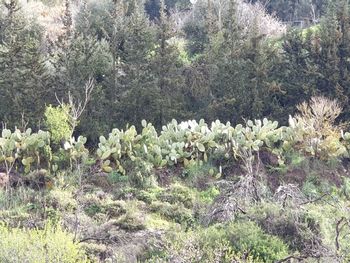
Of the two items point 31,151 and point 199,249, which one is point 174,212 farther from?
point 31,151

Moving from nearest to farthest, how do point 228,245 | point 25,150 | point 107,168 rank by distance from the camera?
point 228,245 → point 107,168 → point 25,150

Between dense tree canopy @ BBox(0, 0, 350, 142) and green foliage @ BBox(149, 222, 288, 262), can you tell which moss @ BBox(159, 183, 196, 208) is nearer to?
green foliage @ BBox(149, 222, 288, 262)

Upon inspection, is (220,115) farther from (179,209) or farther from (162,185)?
(179,209)

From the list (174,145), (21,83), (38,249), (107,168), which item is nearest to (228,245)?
(38,249)

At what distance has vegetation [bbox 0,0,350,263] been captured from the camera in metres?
7.70

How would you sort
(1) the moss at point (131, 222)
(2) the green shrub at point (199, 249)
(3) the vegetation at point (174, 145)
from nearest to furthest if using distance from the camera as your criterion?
(2) the green shrub at point (199, 249) → (3) the vegetation at point (174, 145) → (1) the moss at point (131, 222)

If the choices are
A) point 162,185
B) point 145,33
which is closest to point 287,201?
point 162,185

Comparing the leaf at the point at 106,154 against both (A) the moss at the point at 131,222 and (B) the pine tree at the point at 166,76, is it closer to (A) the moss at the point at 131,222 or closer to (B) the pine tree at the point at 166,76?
(A) the moss at the point at 131,222

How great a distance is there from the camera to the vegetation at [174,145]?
7699 mm

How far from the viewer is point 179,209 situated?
368 inches

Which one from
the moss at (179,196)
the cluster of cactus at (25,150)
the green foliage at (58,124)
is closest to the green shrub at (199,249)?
the moss at (179,196)

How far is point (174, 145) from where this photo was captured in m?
10.9

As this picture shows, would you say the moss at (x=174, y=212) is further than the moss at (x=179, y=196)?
No

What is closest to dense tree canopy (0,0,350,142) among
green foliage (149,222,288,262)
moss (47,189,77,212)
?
moss (47,189,77,212)
